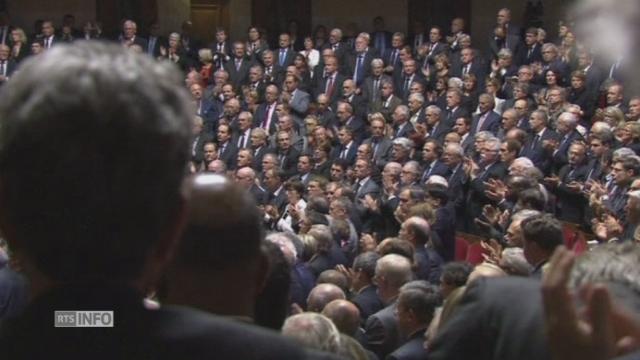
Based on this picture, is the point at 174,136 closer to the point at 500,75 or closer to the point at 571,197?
the point at 571,197

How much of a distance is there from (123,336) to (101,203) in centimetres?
13

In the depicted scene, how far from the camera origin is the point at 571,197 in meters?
9.81

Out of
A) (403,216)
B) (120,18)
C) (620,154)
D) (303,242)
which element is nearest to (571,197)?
(620,154)

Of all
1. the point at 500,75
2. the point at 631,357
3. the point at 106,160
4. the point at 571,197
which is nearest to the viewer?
the point at 106,160

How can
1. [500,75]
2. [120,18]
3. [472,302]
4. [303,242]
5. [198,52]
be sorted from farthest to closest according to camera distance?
1. [120,18]
2. [198,52]
3. [500,75]
4. [303,242]
5. [472,302]

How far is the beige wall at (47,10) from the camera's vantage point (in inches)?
756

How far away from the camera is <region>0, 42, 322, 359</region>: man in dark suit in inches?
44.9

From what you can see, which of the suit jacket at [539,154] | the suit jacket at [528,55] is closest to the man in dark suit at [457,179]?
the suit jacket at [539,154]

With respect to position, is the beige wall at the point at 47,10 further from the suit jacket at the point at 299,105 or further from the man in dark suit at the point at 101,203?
the man in dark suit at the point at 101,203

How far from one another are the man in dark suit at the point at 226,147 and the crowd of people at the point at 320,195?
0.05 metres

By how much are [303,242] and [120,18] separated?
477 inches

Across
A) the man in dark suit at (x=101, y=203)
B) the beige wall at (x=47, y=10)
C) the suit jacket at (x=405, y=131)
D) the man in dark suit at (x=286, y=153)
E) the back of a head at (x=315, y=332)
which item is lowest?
the man in dark suit at (x=286, y=153)

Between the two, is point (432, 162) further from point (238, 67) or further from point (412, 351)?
point (412, 351)

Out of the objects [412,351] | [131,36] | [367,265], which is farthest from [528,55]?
[412,351]
